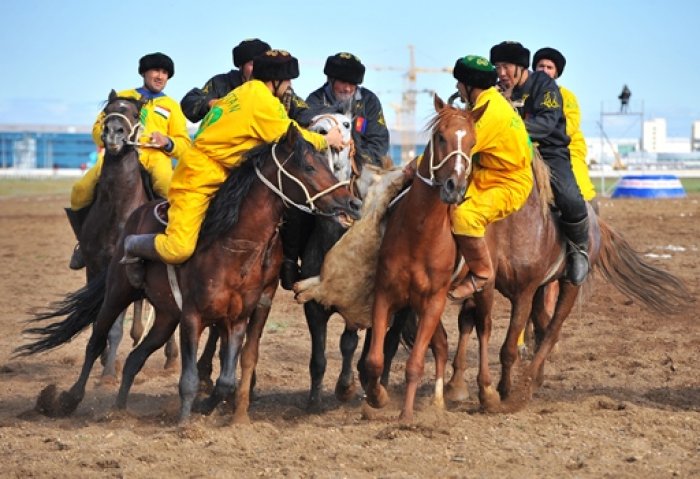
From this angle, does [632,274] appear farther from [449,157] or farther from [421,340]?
[449,157]

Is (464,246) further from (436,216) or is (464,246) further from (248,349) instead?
(248,349)

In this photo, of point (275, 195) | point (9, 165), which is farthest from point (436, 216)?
point (9, 165)

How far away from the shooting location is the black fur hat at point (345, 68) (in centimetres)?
866

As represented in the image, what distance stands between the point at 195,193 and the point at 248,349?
4.06 ft

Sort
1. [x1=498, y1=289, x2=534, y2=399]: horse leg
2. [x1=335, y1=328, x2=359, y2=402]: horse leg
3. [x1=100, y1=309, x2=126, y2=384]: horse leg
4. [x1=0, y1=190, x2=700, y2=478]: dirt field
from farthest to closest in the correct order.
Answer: [x1=100, y1=309, x2=126, y2=384]: horse leg
[x1=498, y1=289, x2=534, y2=399]: horse leg
[x1=335, y1=328, x2=359, y2=402]: horse leg
[x1=0, y1=190, x2=700, y2=478]: dirt field

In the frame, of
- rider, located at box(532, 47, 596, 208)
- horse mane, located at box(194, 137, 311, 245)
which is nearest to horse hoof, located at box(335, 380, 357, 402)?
horse mane, located at box(194, 137, 311, 245)

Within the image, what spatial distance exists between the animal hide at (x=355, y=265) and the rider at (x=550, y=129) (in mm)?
1482

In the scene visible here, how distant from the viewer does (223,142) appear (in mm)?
7641

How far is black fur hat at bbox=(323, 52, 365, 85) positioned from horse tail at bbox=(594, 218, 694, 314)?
2781 mm

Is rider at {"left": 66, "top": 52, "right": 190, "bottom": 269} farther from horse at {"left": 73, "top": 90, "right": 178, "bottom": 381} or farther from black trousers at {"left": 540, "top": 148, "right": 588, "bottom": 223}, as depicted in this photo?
black trousers at {"left": 540, "top": 148, "right": 588, "bottom": 223}

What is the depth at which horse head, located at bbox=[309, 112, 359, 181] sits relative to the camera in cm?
787

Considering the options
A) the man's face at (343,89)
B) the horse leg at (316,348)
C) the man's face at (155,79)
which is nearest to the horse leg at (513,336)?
the horse leg at (316,348)

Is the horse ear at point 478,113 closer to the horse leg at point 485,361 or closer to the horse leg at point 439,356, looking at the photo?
Result: the horse leg at point 485,361

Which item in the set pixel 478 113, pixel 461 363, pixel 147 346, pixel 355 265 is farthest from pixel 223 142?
pixel 461 363
